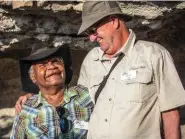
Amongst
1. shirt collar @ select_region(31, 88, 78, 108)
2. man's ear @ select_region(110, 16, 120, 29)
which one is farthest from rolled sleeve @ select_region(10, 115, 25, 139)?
man's ear @ select_region(110, 16, 120, 29)

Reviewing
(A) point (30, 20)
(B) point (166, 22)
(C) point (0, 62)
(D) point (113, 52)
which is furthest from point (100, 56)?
(C) point (0, 62)

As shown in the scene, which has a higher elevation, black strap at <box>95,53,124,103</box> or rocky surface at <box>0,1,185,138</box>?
rocky surface at <box>0,1,185,138</box>

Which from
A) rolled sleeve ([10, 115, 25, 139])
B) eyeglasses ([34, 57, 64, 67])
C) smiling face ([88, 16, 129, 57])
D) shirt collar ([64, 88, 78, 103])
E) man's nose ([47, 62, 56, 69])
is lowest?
rolled sleeve ([10, 115, 25, 139])

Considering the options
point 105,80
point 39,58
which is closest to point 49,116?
point 39,58

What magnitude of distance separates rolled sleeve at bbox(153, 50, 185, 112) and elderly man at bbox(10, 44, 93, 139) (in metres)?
0.68

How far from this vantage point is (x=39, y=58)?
319 centimetres

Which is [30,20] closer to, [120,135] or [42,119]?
[42,119]

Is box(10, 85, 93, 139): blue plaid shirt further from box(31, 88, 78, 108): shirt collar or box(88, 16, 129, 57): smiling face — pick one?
box(88, 16, 129, 57): smiling face

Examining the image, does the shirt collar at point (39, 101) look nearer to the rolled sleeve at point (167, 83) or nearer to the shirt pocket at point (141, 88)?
the shirt pocket at point (141, 88)

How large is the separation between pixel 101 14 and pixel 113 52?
242 mm

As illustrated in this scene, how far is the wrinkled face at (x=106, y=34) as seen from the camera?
271cm

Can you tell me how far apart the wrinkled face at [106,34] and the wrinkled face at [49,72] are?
1.67ft

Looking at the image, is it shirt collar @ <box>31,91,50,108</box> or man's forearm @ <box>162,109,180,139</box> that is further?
shirt collar @ <box>31,91,50,108</box>

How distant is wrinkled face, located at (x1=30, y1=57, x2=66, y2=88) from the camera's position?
3141 millimetres
